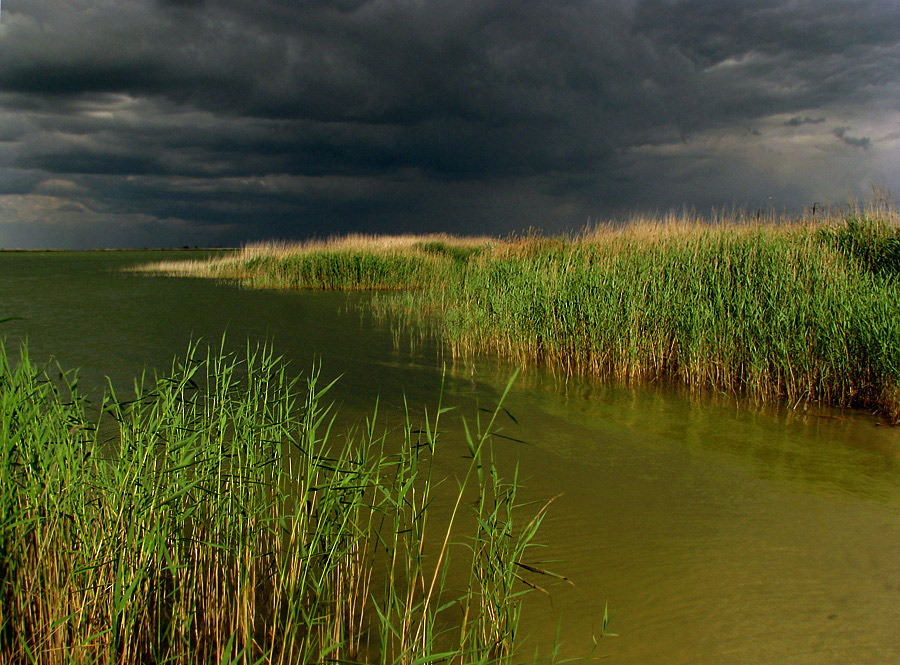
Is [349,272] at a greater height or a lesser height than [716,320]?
greater

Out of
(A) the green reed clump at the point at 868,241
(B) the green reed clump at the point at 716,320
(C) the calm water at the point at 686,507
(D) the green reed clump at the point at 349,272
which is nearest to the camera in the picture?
(C) the calm water at the point at 686,507

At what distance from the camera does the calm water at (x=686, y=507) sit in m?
2.41

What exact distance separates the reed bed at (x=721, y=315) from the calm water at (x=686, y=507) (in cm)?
46

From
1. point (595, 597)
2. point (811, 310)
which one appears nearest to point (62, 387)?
point (595, 597)

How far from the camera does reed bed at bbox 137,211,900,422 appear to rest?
5.86 m

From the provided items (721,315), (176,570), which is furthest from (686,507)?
(721,315)

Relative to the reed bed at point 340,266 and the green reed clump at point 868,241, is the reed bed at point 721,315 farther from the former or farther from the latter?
the reed bed at point 340,266

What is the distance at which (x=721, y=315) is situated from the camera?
6.55 metres

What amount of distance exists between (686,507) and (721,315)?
141 inches

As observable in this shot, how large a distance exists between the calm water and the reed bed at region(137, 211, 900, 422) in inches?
18.0

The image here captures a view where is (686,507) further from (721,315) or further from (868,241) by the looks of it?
(868,241)

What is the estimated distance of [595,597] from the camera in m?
2.63

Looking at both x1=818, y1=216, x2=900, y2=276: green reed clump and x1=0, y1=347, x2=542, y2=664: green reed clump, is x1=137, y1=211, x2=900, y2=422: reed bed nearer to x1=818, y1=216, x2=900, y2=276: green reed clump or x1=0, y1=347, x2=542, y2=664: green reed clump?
x1=818, y1=216, x2=900, y2=276: green reed clump

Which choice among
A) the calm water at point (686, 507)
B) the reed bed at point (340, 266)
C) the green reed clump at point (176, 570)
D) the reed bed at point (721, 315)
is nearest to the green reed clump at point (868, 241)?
the reed bed at point (721, 315)
